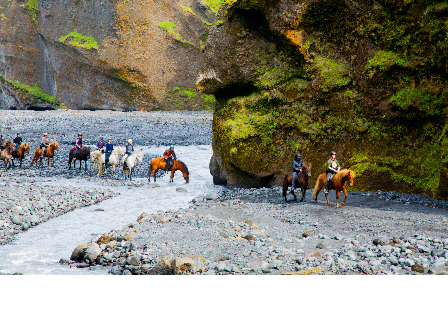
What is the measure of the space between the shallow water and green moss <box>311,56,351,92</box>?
6827mm

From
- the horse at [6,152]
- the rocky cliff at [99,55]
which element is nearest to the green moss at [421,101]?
the horse at [6,152]

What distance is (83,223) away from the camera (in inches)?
446

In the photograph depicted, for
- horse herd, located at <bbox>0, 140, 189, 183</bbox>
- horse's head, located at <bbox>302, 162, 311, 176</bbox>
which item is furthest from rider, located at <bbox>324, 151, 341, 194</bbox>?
horse herd, located at <bbox>0, 140, 189, 183</bbox>

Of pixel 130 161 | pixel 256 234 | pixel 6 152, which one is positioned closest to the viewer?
pixel 256 234

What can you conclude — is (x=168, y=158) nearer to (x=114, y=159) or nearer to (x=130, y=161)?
(x=130, y=161)

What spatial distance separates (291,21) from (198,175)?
10381 millimetres

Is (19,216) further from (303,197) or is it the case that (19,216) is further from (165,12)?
(165,12)

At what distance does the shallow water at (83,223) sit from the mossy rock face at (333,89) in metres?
3.11

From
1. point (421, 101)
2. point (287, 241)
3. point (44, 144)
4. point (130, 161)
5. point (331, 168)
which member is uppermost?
point (421, 101)

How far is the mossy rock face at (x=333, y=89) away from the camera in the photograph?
13875 millimetres

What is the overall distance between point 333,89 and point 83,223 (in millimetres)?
10079

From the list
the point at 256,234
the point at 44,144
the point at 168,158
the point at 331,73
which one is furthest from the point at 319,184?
the point at 44,144

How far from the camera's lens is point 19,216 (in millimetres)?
10930

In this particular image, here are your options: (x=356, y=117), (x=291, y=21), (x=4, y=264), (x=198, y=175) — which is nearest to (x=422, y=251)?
(x=4, y=264)
